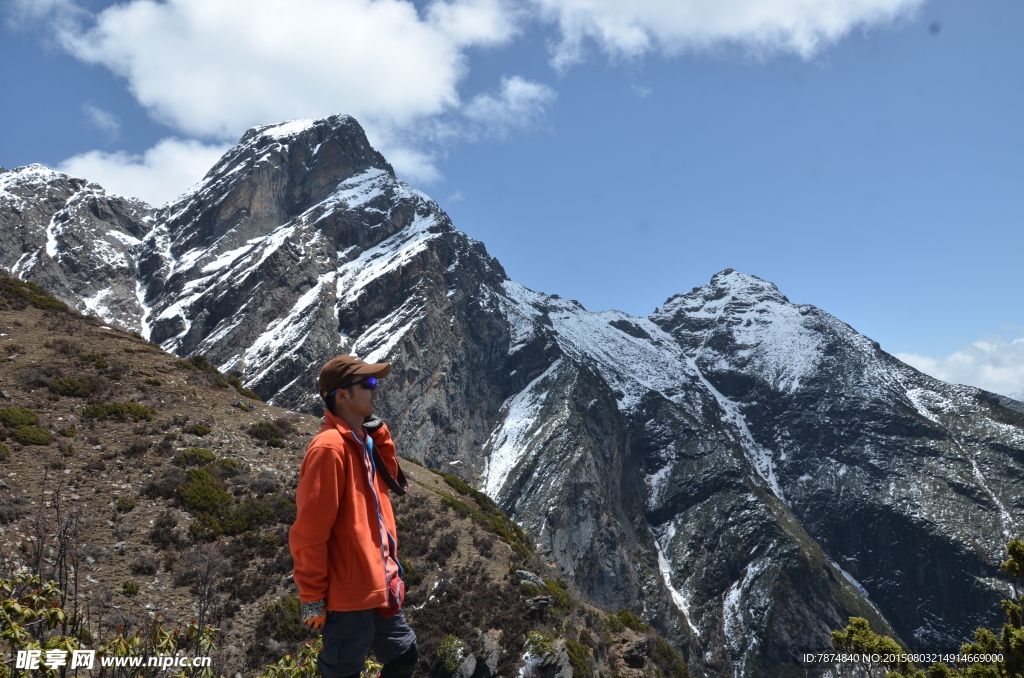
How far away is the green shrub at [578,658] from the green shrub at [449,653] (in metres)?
3.45

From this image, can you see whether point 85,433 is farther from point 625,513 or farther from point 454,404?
point 625,513

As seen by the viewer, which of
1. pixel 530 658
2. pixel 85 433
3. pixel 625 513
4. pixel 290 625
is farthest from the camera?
pixel 625 513

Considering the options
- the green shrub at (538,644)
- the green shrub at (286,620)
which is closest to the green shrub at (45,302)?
the green shrub at (286,620)

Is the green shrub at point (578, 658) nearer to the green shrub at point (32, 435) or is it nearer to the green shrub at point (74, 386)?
the green shrub at point (32, 435)

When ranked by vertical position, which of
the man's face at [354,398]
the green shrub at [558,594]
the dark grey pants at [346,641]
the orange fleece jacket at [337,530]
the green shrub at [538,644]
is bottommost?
the green shrub at [538,644]

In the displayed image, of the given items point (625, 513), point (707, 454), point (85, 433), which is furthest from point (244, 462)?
point (707, 454)

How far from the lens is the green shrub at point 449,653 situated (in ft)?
50.6

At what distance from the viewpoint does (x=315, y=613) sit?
4.65 meters

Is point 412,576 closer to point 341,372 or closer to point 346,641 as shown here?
point 346,641

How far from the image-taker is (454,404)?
439 ft

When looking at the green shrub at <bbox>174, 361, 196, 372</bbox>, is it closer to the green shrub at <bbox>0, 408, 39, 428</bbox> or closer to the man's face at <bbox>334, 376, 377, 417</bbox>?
the green shrub at <bbox>0, 408, 39, 428</bbox>

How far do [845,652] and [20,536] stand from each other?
20297mm

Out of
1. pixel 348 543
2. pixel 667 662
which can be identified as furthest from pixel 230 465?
pixel 348 543

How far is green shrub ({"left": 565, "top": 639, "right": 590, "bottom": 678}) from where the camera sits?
657 inches
